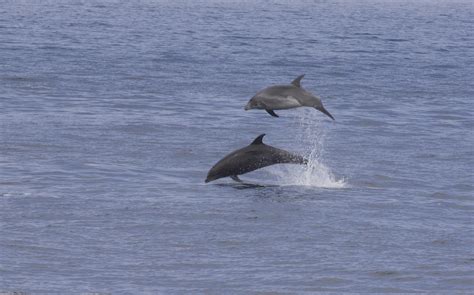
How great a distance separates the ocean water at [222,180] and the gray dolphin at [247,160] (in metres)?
0.25

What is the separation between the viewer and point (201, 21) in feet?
189

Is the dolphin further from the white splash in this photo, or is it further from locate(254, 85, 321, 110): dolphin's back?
the white splash

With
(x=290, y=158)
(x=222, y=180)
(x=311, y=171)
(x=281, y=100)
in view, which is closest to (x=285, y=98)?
(x=281, y=100)

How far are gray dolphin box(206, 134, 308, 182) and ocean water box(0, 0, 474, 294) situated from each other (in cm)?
25

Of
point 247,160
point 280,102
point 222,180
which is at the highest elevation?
point 280,102

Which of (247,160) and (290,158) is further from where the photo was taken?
(290,158)

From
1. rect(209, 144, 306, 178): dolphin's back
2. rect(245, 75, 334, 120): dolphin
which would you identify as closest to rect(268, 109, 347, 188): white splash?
rect(209, 144, 306, 178): dolphin's back

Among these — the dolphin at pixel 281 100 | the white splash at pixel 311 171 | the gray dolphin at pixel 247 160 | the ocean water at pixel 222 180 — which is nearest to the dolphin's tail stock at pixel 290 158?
the gray dolphin at pixel 247 160

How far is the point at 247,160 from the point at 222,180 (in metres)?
0.94

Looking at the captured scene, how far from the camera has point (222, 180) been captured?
18.7 m

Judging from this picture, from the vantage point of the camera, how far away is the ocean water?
13281 mm

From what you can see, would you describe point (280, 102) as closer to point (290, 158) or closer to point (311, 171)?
point (290, 158)

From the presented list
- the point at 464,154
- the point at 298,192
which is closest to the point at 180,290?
the point at 298,192

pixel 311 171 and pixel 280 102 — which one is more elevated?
pixel 280 102
